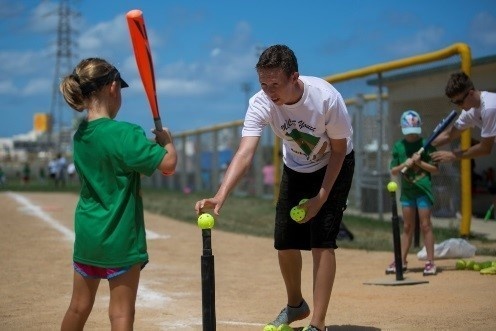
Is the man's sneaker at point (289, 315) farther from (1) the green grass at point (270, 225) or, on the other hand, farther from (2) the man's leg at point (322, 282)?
(1) the green grass at point (270, 225)

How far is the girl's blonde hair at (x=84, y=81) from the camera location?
15.9 ft

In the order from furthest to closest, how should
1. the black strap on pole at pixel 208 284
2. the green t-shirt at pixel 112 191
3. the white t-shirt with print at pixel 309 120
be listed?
the white t-shirt with print at pixel 309 120 → the black strap on pole at pixel 208 284 → the green t-shirt at pixel 112 191

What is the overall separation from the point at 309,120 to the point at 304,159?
46 cm

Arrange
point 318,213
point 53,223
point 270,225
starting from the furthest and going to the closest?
point 53,223 < point 270,225 < point 318,213

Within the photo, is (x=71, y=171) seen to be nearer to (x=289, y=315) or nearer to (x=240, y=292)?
(x=240, y=292)

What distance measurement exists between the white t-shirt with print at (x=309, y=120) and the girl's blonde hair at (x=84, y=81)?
1.33 m

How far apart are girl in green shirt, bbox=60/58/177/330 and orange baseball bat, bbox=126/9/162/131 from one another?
194 millimetres

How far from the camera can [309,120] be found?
5715 millimetres

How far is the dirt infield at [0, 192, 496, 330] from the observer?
6.83 metres

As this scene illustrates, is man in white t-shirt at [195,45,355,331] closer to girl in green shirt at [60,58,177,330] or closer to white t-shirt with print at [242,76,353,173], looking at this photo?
white t-shirt with print at [242,76,353,173]

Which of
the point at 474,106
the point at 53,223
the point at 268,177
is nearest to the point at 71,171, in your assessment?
the point at 268,177

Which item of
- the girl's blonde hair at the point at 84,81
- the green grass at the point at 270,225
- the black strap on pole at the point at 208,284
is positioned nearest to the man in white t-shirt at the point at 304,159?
the black strap on pole at the point at 208,284

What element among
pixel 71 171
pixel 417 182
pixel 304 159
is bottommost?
pixel 417 182

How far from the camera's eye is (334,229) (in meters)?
5.93
